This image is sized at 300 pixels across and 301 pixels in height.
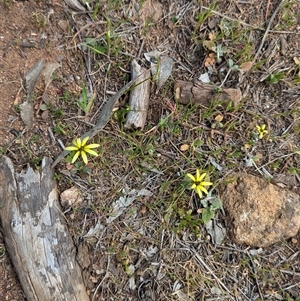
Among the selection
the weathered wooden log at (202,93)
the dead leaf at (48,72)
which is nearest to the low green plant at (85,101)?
the dead leaf at (48,72)

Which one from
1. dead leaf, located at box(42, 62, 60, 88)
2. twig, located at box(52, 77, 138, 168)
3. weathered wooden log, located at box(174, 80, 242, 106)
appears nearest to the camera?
twig, located at box(52, 77, 138, 168)

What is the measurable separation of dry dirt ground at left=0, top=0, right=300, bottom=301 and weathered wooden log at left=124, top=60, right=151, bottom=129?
7cm

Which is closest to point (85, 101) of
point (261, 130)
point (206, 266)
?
point (261, 130)

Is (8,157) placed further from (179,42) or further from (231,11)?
(231,11)

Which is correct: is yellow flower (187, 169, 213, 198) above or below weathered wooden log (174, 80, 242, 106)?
below

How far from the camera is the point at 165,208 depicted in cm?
286

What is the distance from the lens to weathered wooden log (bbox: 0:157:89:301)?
2.51 meters

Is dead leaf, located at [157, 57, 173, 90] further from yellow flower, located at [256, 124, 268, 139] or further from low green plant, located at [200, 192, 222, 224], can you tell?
low green plant, located at [200, 192, 222, 224]

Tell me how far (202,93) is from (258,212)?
1.00 metres

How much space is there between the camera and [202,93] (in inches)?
115

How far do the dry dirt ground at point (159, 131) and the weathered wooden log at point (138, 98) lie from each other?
0.07 m

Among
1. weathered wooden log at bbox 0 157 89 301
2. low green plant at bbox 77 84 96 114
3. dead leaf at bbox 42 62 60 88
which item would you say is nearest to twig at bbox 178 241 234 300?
weathered wooden log at bbox 0 157 89 301

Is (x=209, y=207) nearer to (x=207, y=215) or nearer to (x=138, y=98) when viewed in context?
(x=207, y=215)

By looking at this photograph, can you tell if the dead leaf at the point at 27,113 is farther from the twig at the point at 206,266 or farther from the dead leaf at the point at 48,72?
the twig at the point at 206,266
